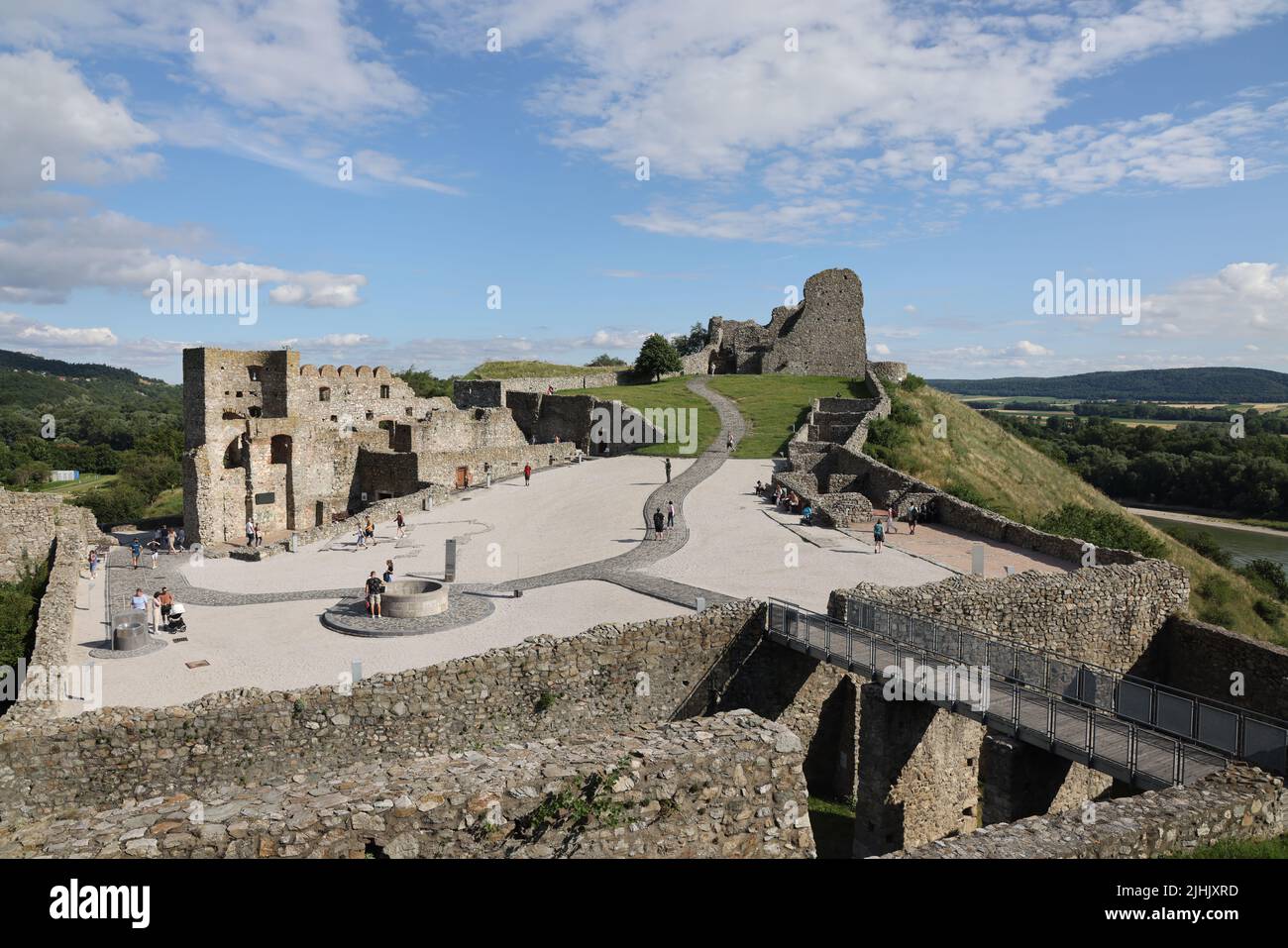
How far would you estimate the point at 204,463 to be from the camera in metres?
29.5

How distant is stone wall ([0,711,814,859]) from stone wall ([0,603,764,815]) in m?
2.49

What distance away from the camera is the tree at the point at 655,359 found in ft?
183

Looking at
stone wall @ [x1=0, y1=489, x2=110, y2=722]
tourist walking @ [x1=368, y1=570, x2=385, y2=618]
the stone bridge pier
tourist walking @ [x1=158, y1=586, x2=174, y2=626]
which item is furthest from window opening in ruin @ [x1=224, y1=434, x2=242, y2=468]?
the stone bridge pier

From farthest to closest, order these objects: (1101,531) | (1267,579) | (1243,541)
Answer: (1243,541)
(1267,579)
(1101,531)

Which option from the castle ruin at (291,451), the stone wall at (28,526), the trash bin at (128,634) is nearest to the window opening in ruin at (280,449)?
the castle ruin at (291,451)

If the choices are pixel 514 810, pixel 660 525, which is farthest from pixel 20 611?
pixel 514 810

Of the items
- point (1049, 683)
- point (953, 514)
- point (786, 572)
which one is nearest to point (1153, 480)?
point (953, 514)

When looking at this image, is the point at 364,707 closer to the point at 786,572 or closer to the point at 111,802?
the point at 111,802

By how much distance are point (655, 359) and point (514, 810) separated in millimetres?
50331

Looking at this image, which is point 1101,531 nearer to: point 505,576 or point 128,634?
point 505,576

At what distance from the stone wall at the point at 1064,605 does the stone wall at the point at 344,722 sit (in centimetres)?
435

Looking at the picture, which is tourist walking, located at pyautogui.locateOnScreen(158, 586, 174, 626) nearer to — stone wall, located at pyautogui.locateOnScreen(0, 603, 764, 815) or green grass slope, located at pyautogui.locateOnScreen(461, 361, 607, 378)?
stone wall, located at pyautogui.locateOnScreen(0, 603, 764, 815)

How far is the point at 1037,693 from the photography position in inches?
440
